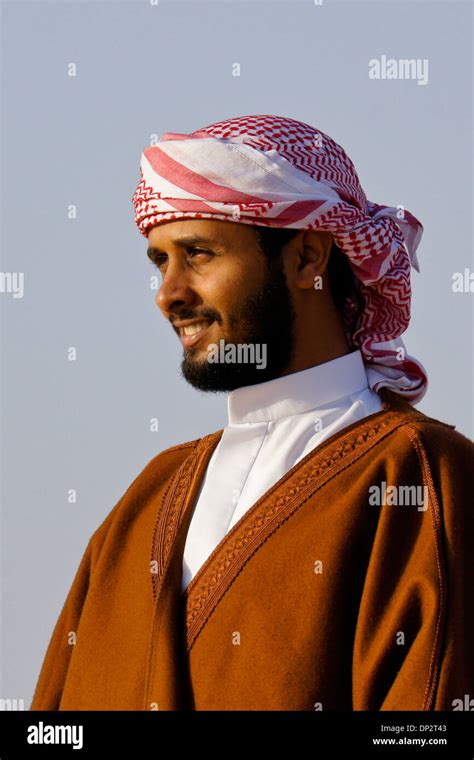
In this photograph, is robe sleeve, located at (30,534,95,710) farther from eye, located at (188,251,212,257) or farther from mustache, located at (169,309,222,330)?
eye, located at (188,251,212,257)

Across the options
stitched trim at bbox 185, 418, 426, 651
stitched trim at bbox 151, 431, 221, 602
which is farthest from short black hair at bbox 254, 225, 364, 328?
stitched trim at bbox 151, 431, 221, 602

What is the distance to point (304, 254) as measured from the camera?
3979mm

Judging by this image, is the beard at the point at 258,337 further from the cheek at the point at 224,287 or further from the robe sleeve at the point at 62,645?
the robe sleeve at the point at 62,645

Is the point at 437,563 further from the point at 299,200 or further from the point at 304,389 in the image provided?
the point at 299,200

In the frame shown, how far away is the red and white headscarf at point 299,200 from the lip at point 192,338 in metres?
0.31

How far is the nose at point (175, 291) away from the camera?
384 centimetres

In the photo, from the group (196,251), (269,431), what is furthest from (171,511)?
(196,251)

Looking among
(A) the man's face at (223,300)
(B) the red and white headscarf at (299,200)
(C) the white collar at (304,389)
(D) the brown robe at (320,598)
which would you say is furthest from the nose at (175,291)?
(D) the brown robe at (320,598)

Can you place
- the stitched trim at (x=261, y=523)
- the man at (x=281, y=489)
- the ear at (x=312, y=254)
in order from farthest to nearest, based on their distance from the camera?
the ear at (x=312, y=254)
the stitched trim at (x=261, y=523)
the man at (x=281, y=489)

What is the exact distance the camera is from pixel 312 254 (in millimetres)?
3988

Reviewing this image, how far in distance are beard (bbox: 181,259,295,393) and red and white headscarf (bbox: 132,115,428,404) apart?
18 cm

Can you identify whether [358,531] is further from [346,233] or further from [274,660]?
[346,233]
